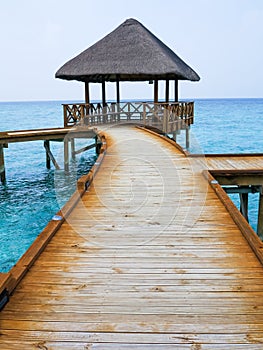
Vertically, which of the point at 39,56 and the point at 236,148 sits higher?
the point at 39,56

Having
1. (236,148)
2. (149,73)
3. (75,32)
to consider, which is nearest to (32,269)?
(149,73)

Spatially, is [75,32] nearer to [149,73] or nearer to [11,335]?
[149,73]

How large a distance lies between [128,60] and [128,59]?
0.08m

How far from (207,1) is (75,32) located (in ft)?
62.2

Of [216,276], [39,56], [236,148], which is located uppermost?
[39,56]

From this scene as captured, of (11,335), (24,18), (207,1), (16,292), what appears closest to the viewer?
(11,335)

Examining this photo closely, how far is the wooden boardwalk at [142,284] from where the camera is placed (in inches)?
71.2

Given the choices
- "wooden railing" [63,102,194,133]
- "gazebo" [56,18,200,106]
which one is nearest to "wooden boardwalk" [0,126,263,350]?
"wooden railing" [63,102,194,133]

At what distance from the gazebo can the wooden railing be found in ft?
2.18

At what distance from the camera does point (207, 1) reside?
85.9 ft

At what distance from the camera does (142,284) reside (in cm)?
233

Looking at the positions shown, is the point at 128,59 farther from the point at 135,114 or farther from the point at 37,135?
the point at 37,135

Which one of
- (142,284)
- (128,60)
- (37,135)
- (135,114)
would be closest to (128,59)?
(128,60)

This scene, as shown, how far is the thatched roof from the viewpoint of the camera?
12422 mm
